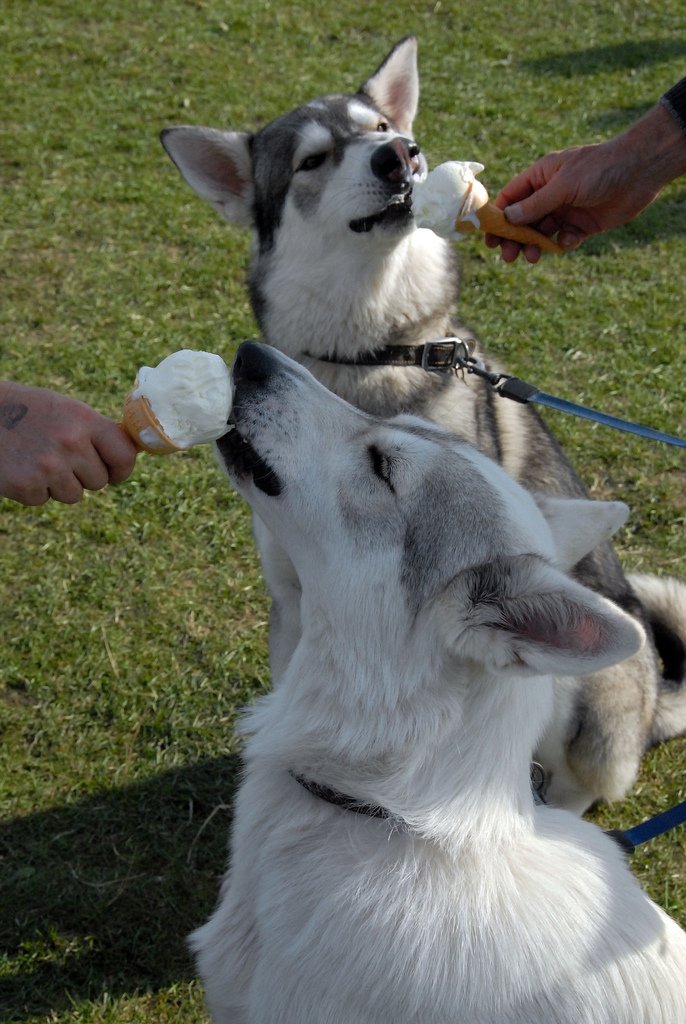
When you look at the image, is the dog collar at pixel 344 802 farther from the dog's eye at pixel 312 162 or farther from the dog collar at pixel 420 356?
the dog's eye at pixel 312 162

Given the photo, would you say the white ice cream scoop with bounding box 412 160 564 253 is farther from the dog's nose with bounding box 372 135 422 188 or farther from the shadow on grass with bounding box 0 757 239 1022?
the shadow on grass with bounding box 0 757 239 1022

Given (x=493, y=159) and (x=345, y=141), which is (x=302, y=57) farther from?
(x=345, y=141)

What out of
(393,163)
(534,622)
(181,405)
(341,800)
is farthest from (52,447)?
(393,163)

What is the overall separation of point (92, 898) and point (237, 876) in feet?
4.33

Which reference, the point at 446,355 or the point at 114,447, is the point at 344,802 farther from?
the point at 446,355

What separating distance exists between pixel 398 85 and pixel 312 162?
0.87 metres

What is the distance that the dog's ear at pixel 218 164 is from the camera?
14.6 feet

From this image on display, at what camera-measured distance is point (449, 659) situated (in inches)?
90.4

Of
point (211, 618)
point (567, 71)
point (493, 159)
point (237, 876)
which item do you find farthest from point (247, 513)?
point (567, 71)

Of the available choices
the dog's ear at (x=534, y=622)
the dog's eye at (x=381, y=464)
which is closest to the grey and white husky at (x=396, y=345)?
the dog's eye at (x=381, y=464)

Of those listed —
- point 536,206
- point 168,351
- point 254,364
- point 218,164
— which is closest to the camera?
point 254,364

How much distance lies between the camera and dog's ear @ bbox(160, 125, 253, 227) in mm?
4461

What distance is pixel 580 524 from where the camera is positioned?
269 centimetres

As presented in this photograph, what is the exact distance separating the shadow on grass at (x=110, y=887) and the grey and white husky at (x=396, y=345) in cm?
76
